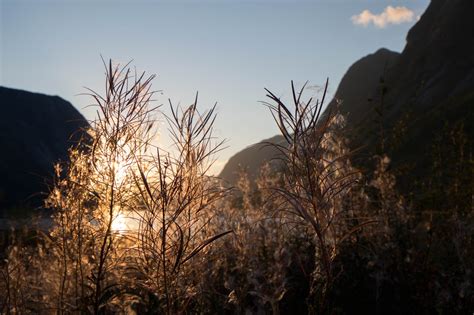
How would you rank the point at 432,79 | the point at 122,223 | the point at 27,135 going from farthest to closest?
the point at 27,135 < the point at 432,79 < the point at 122,223

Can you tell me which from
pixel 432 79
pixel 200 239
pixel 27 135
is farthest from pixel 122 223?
pixel 27 135

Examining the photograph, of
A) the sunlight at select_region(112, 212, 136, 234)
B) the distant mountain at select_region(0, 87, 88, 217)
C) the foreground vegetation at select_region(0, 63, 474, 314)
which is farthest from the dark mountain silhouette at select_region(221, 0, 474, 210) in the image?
the distant mountain at select_region(0, 87, 88, 217)

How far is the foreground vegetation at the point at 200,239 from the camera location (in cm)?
286

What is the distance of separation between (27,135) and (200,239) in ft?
517

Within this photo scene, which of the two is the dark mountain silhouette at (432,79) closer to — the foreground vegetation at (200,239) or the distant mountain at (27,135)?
the foreground vegetation at (200,239)

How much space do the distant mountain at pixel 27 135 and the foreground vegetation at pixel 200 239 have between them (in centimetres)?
10917

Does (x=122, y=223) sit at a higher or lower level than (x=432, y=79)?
lower

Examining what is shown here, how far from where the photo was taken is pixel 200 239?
394 centimetres

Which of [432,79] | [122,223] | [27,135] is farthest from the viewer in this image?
[27,135]

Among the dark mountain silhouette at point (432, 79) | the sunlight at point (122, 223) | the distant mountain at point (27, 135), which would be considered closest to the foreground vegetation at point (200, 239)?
the sunlight at point (122, 223)

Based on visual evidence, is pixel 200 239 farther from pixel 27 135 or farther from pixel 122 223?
pixel 27 135

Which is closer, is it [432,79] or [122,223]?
[122,223]

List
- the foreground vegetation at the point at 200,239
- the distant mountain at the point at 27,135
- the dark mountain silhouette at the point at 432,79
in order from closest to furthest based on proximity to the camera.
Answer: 1. the foreground vegetation at the point at 200,239
2. the dark mountain silhouette at the point at 432,79
3. the distant mountain at the point at 27,135

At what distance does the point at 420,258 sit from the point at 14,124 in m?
160
